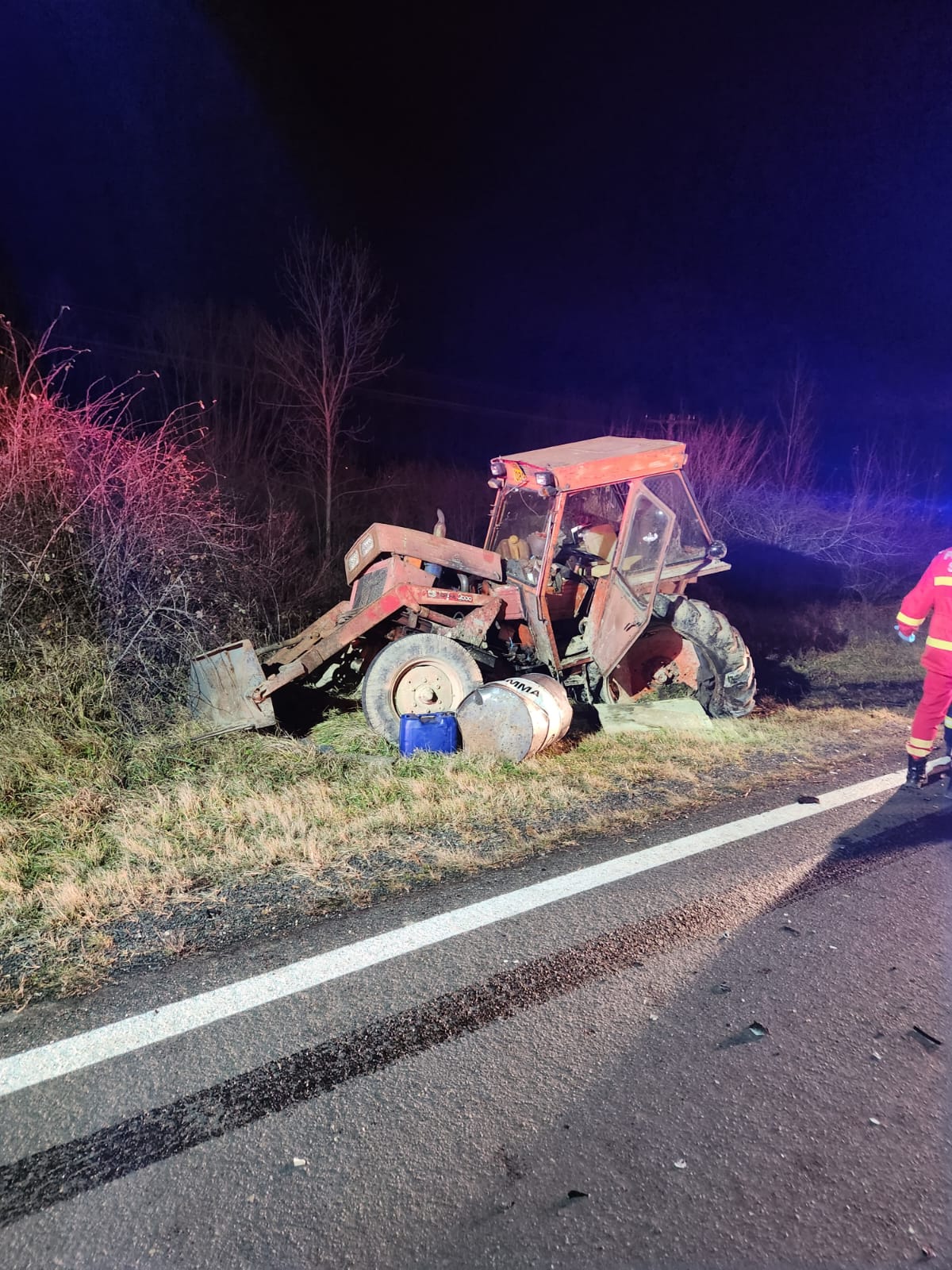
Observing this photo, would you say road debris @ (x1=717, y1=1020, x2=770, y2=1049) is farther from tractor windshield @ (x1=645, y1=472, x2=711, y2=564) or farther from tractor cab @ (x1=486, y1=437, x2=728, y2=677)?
tractor windshield @ (x1=645, y1=472, x2=711, y2=564)

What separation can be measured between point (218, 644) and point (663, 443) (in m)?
4.24

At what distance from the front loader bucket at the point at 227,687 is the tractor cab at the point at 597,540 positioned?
2333 mm

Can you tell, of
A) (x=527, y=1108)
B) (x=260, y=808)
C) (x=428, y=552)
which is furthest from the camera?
(x=428, y=552)

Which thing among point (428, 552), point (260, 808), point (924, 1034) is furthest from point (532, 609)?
point (924, 1034)

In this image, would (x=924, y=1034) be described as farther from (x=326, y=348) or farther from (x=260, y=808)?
(x=326, y=348)

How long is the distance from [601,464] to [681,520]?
3.62ft

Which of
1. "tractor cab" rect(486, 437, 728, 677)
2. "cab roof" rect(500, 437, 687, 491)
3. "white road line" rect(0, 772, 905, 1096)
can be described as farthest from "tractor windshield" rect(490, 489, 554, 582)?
"white road line" rect(0, 772, 905, 1096)

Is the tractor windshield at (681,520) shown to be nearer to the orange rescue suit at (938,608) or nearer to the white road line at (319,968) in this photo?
the orange rescue suit at (938,608)

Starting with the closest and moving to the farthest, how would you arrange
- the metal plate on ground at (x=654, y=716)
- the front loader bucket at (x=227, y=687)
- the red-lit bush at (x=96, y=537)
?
the red-lit bush at (x=96, y=537) → the front loader bucket at (x=227, y=687) → the metal plate on ground at (x=654, y=716)

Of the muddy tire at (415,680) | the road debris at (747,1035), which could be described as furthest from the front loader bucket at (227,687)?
the road debris at (747,1035)

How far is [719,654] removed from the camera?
22.0ft

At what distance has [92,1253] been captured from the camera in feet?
6.26

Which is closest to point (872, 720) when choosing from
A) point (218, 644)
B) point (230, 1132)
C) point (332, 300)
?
point (218, 644)

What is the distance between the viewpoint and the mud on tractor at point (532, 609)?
6.16 m
